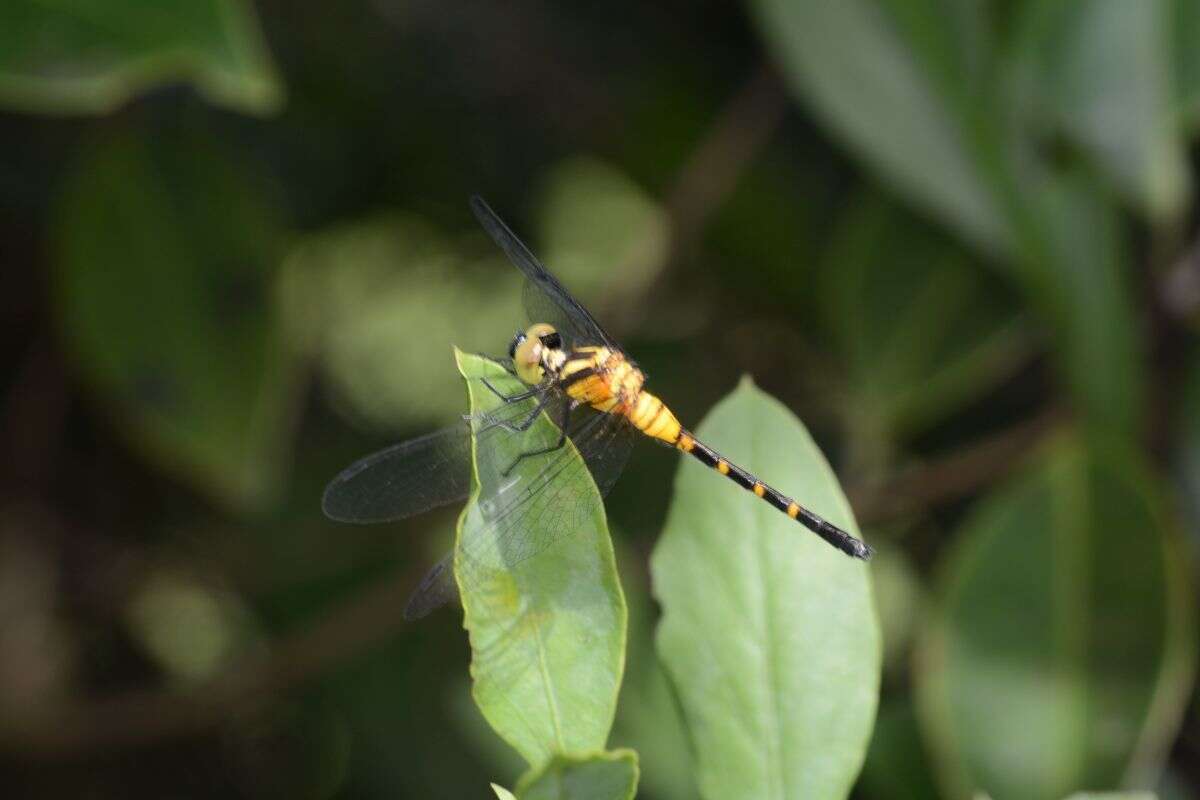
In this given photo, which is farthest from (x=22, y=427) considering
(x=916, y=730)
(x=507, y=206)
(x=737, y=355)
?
(x=916, y=730)

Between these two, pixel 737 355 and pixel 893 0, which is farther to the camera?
pixel 737 355

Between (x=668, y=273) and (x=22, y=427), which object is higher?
→ (x=668, y=273)

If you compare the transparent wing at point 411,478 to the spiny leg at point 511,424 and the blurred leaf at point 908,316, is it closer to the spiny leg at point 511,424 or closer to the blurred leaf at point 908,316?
the spiny leg at point 511,424

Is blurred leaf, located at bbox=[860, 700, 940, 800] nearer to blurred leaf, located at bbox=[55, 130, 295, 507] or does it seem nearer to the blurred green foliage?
the blurred green foliage

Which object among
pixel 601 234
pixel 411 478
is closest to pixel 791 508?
pixel 411 478

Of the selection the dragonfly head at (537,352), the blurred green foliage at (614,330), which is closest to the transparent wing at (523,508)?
the blurred green foliage at (614,330)

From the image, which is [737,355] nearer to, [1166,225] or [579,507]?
[1166,225]
